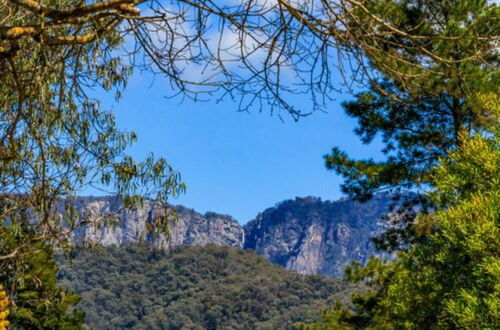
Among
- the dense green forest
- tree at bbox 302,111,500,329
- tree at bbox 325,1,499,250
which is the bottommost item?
tree at bbox 302,111,500,329

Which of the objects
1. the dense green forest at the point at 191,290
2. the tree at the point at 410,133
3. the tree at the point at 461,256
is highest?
the dense green forest at the point at 191,290

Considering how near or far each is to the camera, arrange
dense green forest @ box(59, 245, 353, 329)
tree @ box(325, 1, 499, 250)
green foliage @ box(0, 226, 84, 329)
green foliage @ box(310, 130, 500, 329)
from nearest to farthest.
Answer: green foliage @ box(310, 130, 500, 329) → tree @ box(325, 1, 499, 250) → green foliage @ box(0, 226, 84, 329) → dense green forest @ box(59, 245, 353, 329)

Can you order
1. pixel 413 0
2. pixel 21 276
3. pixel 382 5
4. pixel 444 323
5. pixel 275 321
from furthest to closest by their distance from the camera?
pixel 275 321
pixel 413 0
pixel 382 5
pixel 21 276
pixel 444 323

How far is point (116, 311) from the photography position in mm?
77500

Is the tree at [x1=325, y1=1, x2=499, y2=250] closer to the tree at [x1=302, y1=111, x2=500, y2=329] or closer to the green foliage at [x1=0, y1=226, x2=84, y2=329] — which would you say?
the tree at [x1=302, y1=111, x2=500, y2=329]

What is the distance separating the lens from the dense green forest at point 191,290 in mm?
74125

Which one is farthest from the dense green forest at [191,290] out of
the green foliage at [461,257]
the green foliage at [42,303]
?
the green foliage at [461,257]

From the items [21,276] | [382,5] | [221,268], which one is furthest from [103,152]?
[221,268]

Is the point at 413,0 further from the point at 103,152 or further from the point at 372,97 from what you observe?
the point at 103,152

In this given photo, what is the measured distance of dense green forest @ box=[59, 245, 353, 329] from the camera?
74125 millimetres

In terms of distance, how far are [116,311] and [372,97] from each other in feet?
226

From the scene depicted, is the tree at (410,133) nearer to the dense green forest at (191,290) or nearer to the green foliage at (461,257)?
the green foliage at (461,257)

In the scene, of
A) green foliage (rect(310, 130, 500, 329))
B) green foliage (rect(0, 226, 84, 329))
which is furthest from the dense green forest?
green foliage (rect(310, 130, 500, 329))

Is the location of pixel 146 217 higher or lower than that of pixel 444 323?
higher
